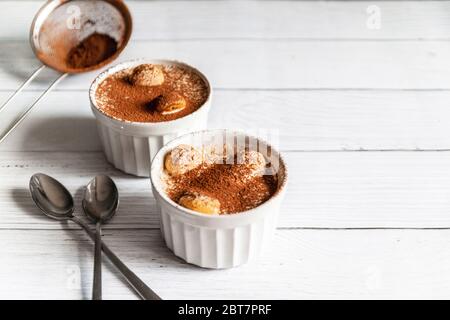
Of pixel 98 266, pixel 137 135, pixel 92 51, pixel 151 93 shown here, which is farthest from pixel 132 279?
pixel 92 51

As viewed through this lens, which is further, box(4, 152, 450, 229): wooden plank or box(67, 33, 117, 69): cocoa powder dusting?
box(67, 33, 117, 69): cocoa powder dusting

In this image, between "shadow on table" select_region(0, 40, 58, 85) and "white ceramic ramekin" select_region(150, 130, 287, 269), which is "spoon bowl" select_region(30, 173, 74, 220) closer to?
"white ceramic ramekin" select_region(150, 130, 287, 269)

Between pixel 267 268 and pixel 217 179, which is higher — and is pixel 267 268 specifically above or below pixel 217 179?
below

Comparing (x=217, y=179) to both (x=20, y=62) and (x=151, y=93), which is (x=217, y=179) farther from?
(x=20, y=62)

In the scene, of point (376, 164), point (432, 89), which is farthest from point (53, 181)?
point (432, 89)

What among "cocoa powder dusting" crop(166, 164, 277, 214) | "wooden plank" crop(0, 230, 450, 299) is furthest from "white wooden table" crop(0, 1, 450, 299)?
"cocoa powder dusting" crop(166, 164, 277, 214)

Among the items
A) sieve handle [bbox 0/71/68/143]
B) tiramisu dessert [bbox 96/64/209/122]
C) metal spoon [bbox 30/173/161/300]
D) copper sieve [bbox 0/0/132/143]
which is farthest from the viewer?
copper sieve [bbox 0/0/132/143]

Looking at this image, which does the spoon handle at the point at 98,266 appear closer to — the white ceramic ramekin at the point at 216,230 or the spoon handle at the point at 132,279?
the spoon handle at the point at 132,279
